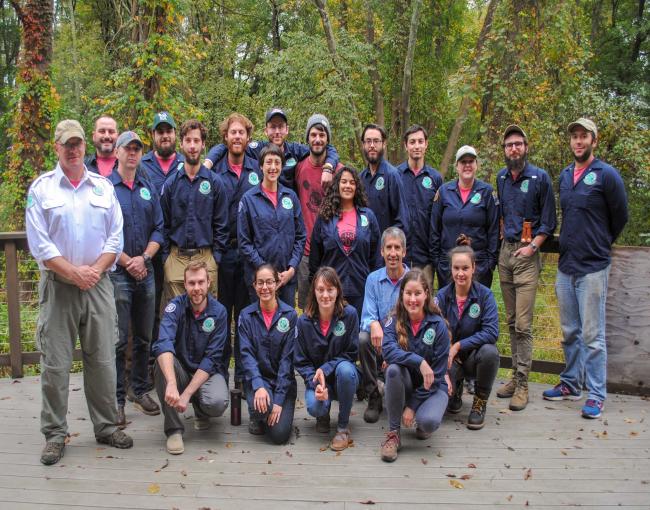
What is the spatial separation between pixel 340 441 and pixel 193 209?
1.88 meters

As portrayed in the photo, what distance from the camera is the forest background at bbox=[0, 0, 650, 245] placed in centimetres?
986

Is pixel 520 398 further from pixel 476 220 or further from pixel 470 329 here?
pixel 476 220

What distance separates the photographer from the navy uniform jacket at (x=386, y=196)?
186 inches

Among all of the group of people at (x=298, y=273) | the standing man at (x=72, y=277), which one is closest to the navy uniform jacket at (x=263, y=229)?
the group of people at (x=298, y=273)

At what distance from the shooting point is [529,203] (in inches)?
179

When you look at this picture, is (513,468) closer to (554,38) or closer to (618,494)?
(618,494)

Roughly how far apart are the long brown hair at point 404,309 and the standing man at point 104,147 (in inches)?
84.4

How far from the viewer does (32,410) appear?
14.8ft

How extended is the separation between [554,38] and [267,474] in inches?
353

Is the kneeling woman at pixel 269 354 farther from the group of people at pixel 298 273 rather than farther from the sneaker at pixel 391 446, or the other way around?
the sneaker at pixel 391 446

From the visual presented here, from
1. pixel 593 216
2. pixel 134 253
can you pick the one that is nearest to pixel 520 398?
pixel 593 216

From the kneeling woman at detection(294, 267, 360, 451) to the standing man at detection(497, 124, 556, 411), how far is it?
133 cm

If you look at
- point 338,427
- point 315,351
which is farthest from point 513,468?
point 315,351

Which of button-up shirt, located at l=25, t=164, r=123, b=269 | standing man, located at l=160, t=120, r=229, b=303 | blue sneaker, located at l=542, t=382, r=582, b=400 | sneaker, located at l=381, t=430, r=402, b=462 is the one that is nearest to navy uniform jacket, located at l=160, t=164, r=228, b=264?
standing man, located at l=160, t=120, r=229, b=303
